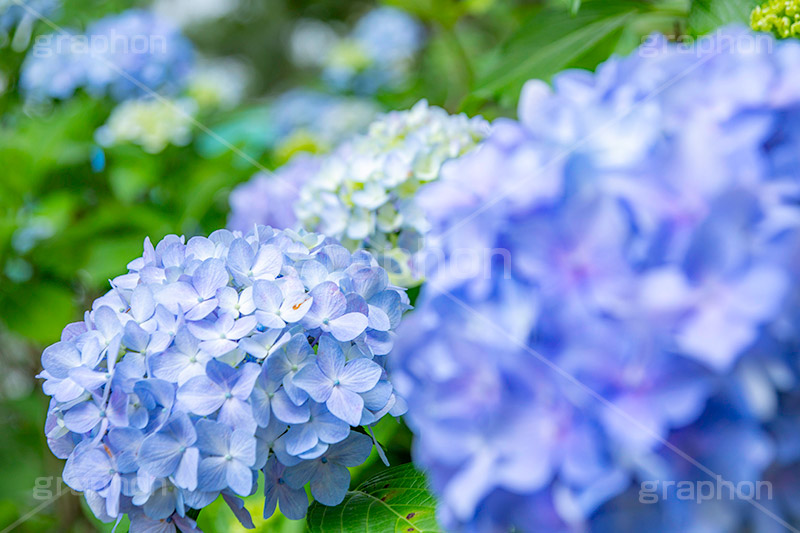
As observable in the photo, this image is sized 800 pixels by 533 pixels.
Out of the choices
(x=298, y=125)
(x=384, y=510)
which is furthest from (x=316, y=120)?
(x=384, y=510)

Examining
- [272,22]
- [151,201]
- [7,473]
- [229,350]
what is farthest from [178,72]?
[272,22]

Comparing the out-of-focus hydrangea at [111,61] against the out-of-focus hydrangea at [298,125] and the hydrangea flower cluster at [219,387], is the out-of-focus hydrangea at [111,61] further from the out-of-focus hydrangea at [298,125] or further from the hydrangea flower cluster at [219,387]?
the hydrangea flower cluster at [219,387]

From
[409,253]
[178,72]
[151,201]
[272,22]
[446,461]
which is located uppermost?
[446,461]

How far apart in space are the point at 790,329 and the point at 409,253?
19.2 inches

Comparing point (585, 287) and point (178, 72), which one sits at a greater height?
point (585, 287)

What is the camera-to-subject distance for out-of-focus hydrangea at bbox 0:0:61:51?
1.42m

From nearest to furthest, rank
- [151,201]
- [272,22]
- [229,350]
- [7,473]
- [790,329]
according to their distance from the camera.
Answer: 1. [790,329]
2. [229,350]
3. [151,201]
4. [7,473]
5. [272,22]

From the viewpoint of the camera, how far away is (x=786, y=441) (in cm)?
33

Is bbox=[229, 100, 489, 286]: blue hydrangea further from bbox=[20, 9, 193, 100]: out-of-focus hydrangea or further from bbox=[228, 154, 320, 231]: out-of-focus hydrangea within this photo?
bbox=[20, 9, 193, 100]: out-of-focus hydrangea

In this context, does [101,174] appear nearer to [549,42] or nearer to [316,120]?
[316,120]

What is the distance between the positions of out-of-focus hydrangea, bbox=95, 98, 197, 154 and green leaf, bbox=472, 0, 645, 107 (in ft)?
2.57

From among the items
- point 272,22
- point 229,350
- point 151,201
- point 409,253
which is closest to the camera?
point 229,350

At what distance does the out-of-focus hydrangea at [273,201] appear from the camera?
100 centimetres

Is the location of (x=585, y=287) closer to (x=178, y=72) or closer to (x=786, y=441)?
(x=786, y=441)
